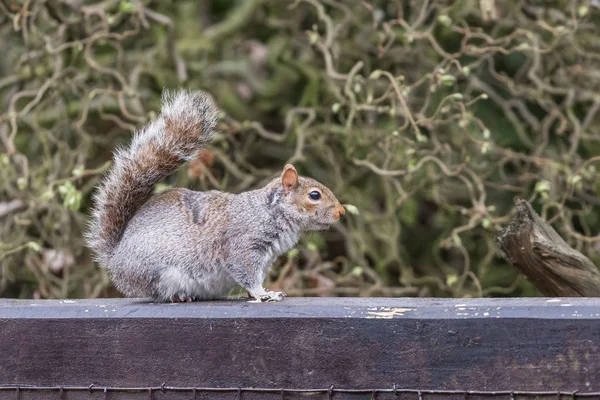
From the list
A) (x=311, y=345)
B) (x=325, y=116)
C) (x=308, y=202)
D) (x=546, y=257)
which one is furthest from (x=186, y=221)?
(x=325, y=116)

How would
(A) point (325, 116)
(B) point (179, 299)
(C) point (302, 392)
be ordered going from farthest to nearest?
(A) point (325, 116) < (B) point (179, 299) < (C) point (302, 392)

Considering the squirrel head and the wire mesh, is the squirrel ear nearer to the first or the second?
the squirrel head

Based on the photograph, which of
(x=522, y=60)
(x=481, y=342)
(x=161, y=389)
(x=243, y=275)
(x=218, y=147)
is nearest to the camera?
(x=481, y=342)

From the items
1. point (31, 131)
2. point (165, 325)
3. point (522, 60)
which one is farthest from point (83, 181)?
point (165, 325)

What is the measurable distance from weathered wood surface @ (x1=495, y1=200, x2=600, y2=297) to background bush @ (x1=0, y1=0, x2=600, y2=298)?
3.51 feet

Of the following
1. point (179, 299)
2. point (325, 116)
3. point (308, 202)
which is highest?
point (308, 202)

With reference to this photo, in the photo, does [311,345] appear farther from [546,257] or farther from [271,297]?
[546,257]

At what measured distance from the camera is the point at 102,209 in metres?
2.04

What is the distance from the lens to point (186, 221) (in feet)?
6.48

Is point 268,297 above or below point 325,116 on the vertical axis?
above

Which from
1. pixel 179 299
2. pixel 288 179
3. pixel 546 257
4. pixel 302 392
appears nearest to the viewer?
pixel 302 392

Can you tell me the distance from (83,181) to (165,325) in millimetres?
1936

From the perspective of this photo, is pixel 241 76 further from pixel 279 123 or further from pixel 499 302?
pixel 499 302

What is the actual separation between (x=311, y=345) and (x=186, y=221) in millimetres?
594
